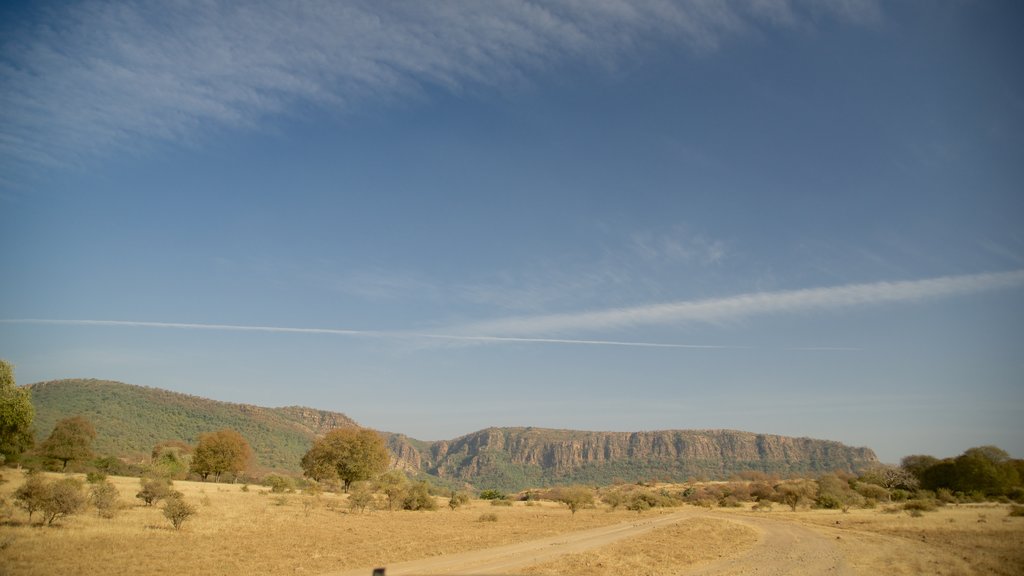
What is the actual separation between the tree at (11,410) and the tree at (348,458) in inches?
1326

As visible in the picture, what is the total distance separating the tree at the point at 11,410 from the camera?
135 ft

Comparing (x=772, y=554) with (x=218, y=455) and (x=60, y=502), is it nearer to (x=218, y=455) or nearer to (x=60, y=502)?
(x=60, y=502)

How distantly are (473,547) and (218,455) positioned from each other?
64.8 metres

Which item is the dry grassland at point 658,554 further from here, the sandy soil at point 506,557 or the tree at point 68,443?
the tree at point 68,443

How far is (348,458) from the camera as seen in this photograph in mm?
71688

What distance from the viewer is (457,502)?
66.1 metres

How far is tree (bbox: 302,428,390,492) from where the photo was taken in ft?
234

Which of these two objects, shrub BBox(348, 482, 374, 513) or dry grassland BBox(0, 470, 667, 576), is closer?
dry grassland BBox(0, 470, 667, 576)

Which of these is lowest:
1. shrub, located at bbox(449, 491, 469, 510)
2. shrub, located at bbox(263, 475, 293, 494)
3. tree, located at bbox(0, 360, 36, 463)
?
shrub, located at bbox(449, 491, 469, 510)

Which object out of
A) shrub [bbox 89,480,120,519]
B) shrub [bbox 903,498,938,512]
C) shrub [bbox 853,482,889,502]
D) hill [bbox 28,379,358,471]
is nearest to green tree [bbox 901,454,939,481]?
shrub [bbox 853,482,889,502]

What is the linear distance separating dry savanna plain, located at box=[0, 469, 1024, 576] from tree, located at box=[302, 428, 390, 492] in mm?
31488

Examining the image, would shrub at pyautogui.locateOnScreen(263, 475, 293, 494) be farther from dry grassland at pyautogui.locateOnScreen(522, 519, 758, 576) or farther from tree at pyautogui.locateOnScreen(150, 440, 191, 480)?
dry grassland at pyautogui.locateOnScreen(522, 519, 758, 576)

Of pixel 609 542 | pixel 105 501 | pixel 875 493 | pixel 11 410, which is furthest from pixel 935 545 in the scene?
pixel 11 410

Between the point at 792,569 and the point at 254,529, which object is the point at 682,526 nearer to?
the point at 792,569
